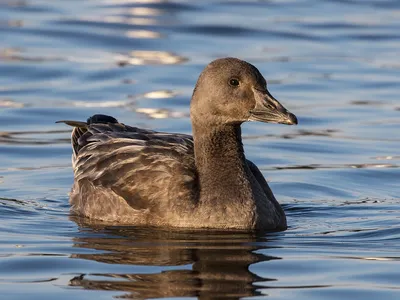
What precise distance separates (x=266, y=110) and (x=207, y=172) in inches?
33.5

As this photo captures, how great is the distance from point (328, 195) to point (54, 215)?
126 inches

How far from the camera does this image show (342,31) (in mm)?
25953

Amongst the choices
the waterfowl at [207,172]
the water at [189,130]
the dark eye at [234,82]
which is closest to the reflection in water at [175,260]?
the water at [189,130]

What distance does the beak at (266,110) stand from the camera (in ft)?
39.3

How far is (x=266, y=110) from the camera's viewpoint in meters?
12.0

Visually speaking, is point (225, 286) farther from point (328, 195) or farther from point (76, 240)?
point (328, 195)

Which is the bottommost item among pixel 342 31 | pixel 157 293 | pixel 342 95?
pixel 157 293

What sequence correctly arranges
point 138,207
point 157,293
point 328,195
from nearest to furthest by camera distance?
point 157,293 → point 138,207 → point 328,195

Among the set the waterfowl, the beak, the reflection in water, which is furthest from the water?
the beak

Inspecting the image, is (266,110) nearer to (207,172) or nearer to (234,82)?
(234,82)

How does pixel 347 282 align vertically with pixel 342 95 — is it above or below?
A: below

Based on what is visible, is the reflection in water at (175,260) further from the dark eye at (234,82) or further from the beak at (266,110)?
the dark eye at (234,82)

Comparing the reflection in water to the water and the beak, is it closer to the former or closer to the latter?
the water

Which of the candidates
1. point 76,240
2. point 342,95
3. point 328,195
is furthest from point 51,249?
point 342,95
